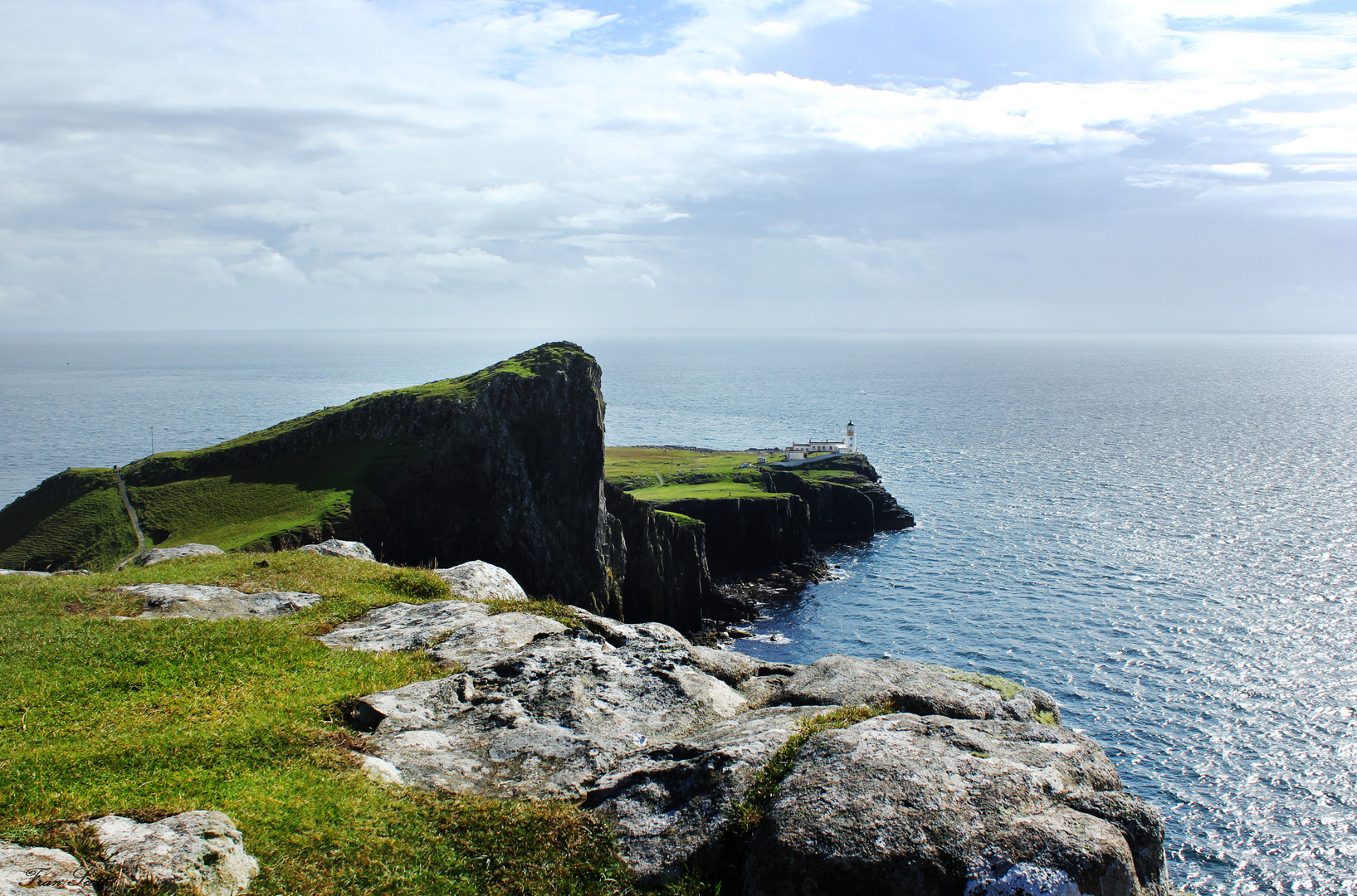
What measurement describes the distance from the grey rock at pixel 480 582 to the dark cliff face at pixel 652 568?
41.9 m

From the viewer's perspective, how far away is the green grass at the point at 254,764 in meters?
8.58

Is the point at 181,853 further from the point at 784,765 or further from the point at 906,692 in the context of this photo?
the point at 906,692

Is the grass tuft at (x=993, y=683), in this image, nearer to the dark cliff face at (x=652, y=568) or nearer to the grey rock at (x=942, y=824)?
the grey rock at (x=942, y=824)

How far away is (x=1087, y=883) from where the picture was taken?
295 inches

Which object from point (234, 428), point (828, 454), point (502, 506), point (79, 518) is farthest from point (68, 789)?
point (234, 428)

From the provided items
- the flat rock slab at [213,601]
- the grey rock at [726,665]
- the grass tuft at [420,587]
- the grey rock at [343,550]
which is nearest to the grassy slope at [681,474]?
the grey rock at [343,550]

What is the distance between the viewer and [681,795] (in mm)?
9492

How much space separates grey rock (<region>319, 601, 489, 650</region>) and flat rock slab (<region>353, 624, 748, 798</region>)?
261cm

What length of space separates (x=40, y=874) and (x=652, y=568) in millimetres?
61996

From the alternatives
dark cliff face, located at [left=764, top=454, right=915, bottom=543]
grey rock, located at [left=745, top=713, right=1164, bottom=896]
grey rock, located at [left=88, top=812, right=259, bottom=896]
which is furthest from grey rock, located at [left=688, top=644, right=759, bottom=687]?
dark cliff face, located at [left=764, top=454, right=915, bottom=543]

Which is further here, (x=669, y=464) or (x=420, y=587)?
(x=669, y=464)

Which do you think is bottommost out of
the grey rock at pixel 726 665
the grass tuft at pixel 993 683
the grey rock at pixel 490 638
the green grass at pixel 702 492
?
the green grass at pixel 702 492

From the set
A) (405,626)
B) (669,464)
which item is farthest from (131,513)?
(669,464)

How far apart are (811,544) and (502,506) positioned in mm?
45520
